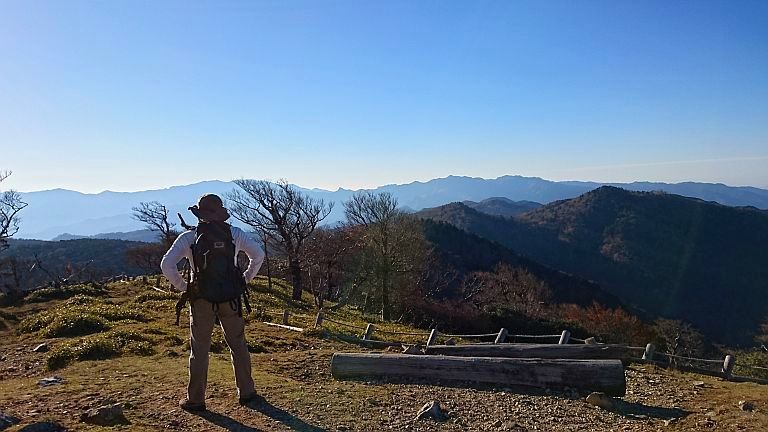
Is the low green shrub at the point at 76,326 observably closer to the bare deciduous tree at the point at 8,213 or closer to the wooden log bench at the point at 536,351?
the wooden log bench at the point at 536,351

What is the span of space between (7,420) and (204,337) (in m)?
2.18

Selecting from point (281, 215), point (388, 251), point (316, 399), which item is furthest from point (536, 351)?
point (281, 215)

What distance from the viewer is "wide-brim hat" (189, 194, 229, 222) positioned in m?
5.82

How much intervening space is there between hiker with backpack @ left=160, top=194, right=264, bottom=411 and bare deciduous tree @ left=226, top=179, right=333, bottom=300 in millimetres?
25980

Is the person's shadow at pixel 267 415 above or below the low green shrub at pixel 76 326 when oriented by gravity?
above

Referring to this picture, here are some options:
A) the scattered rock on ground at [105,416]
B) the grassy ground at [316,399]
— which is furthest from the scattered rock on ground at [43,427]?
the scattered rock on ground at [105,416]

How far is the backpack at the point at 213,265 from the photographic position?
578 centimetres

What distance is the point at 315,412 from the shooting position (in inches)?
255

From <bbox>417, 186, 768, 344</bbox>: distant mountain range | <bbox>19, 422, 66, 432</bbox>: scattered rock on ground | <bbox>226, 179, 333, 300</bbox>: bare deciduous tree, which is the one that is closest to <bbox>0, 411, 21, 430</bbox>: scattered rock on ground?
<bbox>19, 422, 66, 432</bbox>: scattered rock on ground

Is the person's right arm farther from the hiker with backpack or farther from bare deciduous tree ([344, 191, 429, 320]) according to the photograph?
bare deciduous tree ([344, 191, 429, 320])

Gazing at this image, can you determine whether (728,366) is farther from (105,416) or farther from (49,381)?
(49,381)

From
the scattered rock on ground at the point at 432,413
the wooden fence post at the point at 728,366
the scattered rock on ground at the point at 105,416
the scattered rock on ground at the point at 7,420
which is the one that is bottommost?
the wooden fence post at the point at 728,366

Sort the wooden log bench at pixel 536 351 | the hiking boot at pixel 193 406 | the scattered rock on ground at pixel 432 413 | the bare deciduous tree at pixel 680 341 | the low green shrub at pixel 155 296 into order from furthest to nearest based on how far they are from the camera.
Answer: the bare deciduous tree at pixel 680 341, the low green shrub at pixel 155 296, the wooden log bench at pixel 536 351, the scattered rock on ground at pixel 432 413, the hiking boot at pixel 193 406

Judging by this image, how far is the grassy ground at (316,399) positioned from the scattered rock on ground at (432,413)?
144 mm
